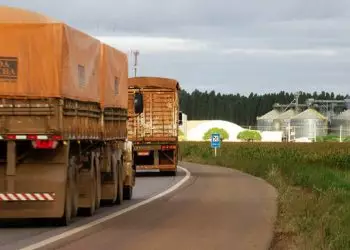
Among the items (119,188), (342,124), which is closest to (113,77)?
(119,188)

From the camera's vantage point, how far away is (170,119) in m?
36.1

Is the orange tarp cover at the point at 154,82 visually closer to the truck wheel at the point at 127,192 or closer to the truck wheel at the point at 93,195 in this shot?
the truck wheel at the point at 127,192

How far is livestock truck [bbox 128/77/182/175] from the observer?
35625mm

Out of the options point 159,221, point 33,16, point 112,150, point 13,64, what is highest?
point 33,16

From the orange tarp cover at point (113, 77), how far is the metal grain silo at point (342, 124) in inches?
4663

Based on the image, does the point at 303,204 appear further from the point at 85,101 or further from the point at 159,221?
the point at 85,101

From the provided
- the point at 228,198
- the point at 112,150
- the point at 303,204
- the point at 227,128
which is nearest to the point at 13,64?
the point at 112,150

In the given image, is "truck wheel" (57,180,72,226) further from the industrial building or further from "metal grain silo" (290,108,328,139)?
"metal grain silo" (290,108,328,139)

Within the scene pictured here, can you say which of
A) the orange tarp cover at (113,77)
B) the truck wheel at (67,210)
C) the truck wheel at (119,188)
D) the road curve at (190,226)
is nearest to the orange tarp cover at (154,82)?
the road curve at (190,226)

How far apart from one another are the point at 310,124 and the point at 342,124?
6.49 meters

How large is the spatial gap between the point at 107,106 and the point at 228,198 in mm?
6423

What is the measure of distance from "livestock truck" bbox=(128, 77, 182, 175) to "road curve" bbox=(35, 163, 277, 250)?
35.9ft

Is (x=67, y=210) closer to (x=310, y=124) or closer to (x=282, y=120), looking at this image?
(x=310, y=124)

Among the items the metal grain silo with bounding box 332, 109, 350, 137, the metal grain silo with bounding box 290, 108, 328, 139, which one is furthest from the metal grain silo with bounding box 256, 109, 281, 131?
the metal grain silo with bounding box 290, 108, 328, 139
